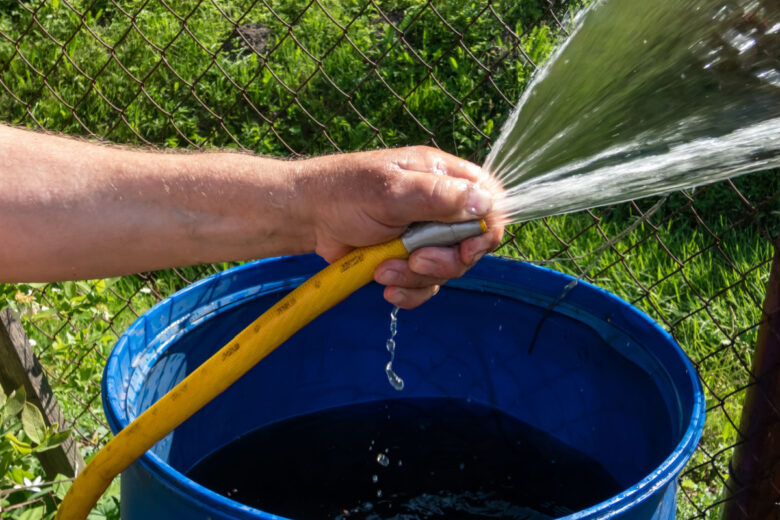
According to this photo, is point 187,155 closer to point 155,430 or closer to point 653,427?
point 155,430

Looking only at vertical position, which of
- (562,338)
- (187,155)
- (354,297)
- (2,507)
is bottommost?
(562,338)

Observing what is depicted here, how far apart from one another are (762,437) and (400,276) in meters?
0.87

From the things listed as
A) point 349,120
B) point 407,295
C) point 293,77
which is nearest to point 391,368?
point 407,295

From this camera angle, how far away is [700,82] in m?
1.49

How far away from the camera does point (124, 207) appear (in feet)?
4.72

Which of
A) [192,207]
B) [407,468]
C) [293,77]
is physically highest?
[192,207]

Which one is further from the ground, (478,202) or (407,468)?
(478,202)

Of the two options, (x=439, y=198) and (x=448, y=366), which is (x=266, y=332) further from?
(x=448, y=366)

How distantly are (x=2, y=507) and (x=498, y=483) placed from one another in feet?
3.65

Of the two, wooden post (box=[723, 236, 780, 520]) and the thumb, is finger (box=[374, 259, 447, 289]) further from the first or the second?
wooden post (box=[723, 236, 780, 520])

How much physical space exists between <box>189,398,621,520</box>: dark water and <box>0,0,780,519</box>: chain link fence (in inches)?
15.7

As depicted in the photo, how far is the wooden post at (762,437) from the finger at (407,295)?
67 cm

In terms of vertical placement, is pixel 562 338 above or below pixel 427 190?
below

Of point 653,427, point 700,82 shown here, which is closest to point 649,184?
point 700,82
